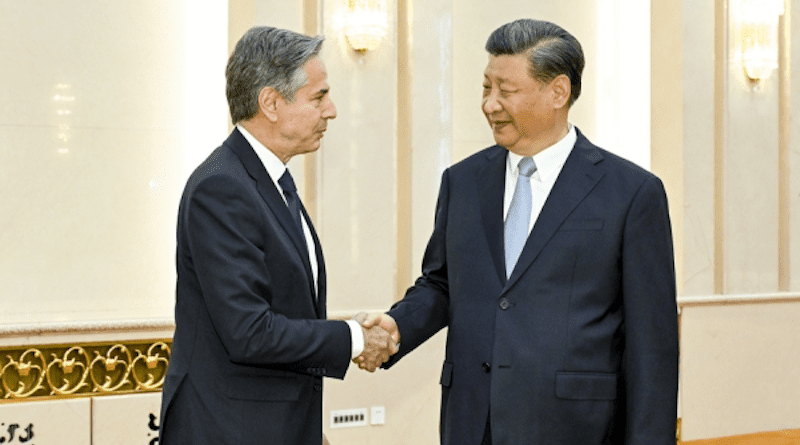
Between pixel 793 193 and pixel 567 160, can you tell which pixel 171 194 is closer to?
pixel 567 160

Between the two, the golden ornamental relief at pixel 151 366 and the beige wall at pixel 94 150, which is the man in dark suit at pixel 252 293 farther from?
the beige wall at pixel 94 150

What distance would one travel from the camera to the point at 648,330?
1.96 meters

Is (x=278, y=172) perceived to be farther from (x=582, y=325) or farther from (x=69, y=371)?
(x=69, y=371)

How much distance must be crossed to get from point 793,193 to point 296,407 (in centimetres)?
510

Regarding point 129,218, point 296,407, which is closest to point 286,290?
point 296,407

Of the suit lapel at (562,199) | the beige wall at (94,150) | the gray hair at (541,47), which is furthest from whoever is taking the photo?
the beige wall at (94,150)

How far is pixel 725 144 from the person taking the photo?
5613 mm

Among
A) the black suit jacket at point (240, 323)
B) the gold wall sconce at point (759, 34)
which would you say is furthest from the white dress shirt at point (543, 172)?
the gold wall sconce at point (759, 34)

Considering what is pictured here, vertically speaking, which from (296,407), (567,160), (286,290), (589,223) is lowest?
(296,407)

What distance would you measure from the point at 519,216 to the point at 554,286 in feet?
0.80

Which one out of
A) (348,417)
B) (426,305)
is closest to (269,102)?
(426,305)

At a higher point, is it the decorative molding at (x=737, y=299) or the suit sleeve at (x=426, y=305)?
the suit sleeve at (x=426, y=305)

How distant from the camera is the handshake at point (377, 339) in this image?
2420 mm

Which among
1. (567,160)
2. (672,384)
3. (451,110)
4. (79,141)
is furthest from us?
(451,110)
